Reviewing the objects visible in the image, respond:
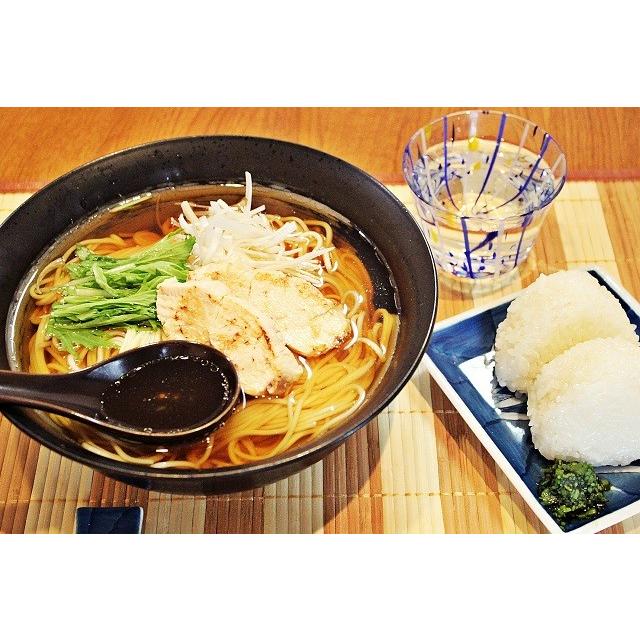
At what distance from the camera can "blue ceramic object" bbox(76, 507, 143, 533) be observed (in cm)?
176

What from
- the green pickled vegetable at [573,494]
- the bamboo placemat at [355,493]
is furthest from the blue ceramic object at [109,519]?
the green pickled vegetable at [573,494]

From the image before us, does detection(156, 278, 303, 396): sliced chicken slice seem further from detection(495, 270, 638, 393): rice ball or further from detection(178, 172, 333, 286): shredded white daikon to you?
detection(495, 270, 638, 393): rice ball

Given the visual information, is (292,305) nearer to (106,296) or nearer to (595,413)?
(106,296)

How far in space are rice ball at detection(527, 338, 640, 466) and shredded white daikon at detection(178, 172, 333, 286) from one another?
0.63 meters

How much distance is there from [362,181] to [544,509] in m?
0.86

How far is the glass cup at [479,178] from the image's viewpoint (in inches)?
88.1

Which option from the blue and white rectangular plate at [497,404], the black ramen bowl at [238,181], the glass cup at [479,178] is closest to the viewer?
the black ramen bowl at [238,181]

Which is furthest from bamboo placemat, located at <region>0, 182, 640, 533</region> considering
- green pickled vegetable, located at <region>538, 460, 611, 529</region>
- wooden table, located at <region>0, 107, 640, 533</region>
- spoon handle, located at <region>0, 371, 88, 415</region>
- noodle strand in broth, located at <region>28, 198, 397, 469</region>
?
spoon handle, located at <region>0, 371, 88, 415</region>

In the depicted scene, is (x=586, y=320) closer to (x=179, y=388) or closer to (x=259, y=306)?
(x=259, y=306)

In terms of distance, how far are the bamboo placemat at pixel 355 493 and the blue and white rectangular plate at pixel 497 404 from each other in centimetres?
7

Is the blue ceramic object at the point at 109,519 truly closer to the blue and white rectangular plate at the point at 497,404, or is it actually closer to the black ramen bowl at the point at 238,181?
the black ramen bowl at the point at 238,181

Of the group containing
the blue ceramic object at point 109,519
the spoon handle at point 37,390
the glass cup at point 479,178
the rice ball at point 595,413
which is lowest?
the blue ceramic object at point 109,519

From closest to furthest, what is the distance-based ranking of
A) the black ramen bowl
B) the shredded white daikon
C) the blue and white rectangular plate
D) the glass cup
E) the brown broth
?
1. the black ramen bowl
2. the brown broth
3. the blue and white rectangular plate
4. the shredded white daikon
5. the glass cup

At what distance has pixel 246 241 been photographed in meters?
1.95
